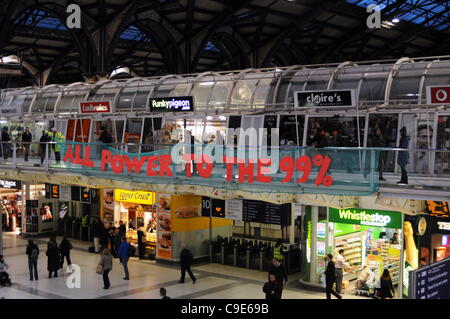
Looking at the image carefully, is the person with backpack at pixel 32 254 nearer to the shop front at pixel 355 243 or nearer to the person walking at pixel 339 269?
the shop front at pixel 355 243

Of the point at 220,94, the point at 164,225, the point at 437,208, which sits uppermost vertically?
the point at 220,94

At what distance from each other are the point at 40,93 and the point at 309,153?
73.5 ft

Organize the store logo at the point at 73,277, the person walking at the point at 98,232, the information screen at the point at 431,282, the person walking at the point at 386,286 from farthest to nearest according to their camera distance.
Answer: the person walking at the point at 98,232, the store logo at the point at 73,277, the person walking at the point at 386,286, the information screen at the point at 431,282

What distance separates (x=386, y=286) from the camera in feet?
61.7

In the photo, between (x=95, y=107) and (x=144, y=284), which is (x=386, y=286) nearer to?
(x=144, y=284)

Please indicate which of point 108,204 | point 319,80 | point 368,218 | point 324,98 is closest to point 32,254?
point 108,204

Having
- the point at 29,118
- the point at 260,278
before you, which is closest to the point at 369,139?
the point at 260,278

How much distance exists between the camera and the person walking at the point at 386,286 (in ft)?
61.5

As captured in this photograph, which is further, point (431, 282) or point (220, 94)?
point (220, 94)

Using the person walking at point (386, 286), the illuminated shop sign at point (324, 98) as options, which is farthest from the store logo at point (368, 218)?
the illuminated shop sign at point (324, 98)

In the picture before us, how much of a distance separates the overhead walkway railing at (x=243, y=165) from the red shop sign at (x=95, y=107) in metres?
4.08

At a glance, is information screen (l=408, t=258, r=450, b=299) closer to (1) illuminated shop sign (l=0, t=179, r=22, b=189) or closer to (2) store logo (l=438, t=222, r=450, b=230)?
(2) store logo (l=438, t=222, r=450, b=230)

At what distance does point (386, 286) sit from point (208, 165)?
702cm

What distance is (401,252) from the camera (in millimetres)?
19453
